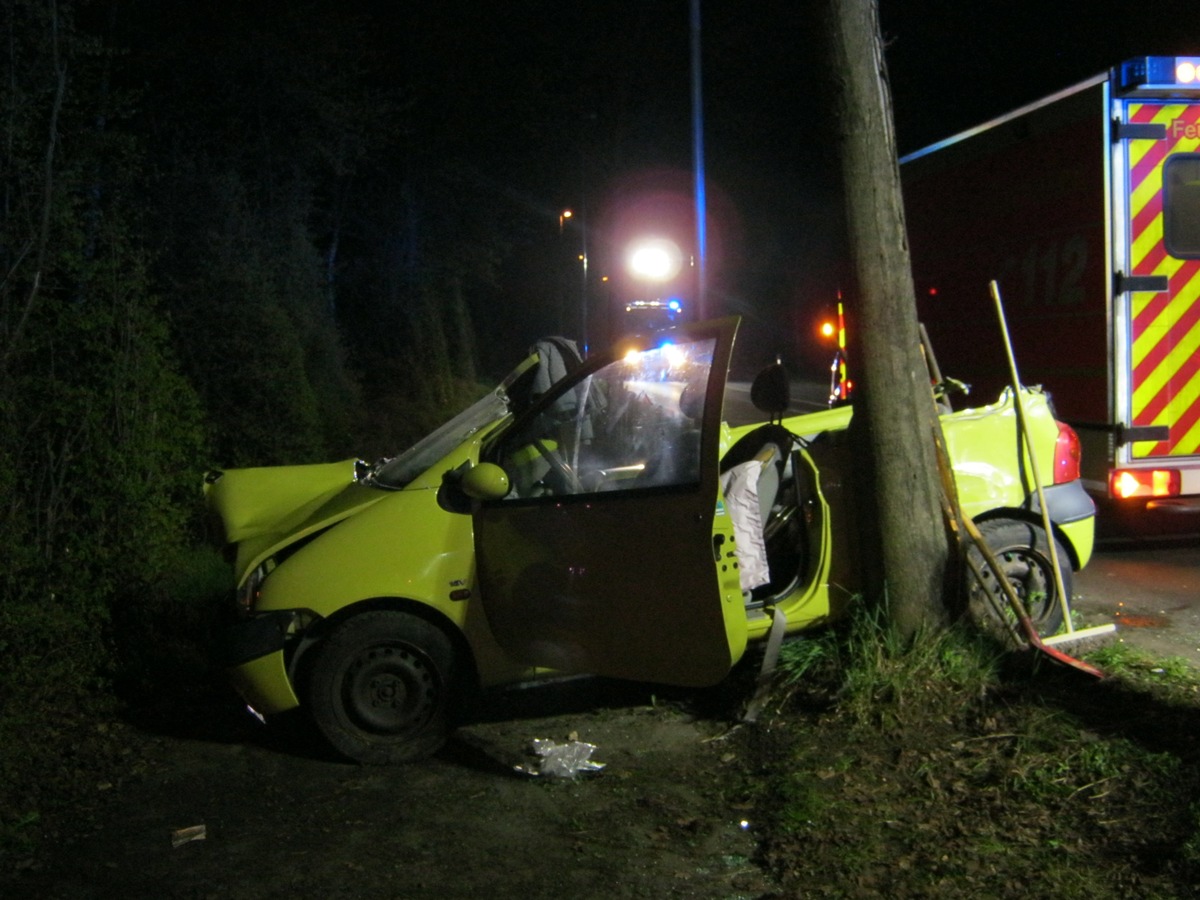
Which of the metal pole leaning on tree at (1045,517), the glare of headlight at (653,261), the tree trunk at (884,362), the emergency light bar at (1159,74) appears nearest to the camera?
the tree trunk at (884,362)

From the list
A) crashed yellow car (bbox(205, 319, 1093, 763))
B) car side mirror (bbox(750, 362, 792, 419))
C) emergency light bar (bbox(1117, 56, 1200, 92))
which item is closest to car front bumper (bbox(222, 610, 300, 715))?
crashed yellow car (bbox(205, 319, 1093, 763))

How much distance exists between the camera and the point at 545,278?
4678 cm

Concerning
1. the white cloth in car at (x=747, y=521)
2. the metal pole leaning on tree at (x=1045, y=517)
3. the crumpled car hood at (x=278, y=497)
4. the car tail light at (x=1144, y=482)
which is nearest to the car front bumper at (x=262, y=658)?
the crumpled car hood at (x=278, y=497)

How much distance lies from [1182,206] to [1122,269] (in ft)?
1.72

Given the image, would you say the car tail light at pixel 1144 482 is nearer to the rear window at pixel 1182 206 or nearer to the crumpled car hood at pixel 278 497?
the rear window at pixel 1182 206

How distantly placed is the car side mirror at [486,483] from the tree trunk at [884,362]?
165cm

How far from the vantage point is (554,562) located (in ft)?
16.6

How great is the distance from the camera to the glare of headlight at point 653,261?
27312mm

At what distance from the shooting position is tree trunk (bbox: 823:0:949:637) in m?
5.41

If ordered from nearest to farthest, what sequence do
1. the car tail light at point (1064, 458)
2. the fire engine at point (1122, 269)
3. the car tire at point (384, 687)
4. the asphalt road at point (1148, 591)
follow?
the car tire at point (384, 687), the car tail light at point (1064, 458), the asphalt road at point (1148, 591), the fire engine at point (1122, 269)

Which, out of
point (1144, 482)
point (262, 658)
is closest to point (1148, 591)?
point (1144, 482)

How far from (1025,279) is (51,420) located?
20.1ft

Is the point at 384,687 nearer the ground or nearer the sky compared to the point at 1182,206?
nearer the ground

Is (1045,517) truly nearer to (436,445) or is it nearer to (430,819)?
(436,445)
